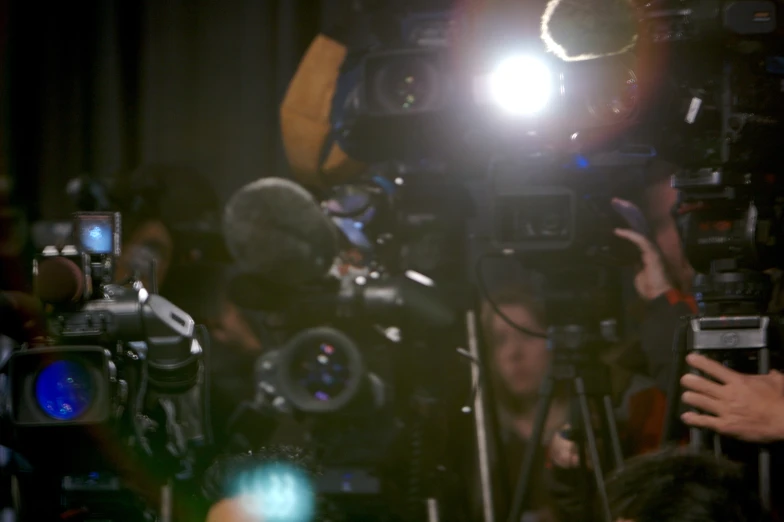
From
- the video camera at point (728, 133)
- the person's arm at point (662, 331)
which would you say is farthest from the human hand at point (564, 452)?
the video camera at point (728, 133)

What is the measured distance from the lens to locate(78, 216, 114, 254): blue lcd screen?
168 cm

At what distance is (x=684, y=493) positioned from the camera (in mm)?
1293

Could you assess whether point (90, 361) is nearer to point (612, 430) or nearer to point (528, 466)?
point (528, 466)

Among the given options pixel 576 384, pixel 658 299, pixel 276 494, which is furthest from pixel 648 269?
pixel 276 494

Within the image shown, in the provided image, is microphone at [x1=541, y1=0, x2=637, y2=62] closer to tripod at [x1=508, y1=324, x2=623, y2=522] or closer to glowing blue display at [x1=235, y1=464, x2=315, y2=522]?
tripod at [x1=508, y1=324, x2=623, y2=522]

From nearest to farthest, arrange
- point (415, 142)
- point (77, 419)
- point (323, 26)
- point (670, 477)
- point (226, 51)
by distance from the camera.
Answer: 1. point (670, 477)
2. point (77, 419)
3. point (415, 142)
4. point (323, 26)
5. point (226, 51)

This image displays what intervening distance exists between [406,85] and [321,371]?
73 cm

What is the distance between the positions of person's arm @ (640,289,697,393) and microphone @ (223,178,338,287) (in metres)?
0.78

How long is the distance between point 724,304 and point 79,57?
2.55 meters

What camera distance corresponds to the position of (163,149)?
325 centimetres

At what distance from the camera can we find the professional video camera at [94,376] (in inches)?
63.7

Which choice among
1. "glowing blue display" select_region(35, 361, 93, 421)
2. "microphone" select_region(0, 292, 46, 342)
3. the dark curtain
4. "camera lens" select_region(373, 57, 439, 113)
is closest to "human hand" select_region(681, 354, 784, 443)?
"camera lens" select_region(373, 57, 439, 113)

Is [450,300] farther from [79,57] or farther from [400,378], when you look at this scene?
[79,57]

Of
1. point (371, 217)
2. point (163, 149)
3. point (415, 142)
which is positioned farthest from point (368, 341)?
point (163, 149)
